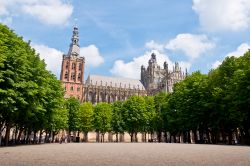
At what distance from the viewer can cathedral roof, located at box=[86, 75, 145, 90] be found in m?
172

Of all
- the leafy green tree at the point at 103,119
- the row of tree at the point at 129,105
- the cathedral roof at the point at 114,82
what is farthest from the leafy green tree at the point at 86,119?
the cathedral roof at the point at 114,82

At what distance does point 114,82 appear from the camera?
17875cm

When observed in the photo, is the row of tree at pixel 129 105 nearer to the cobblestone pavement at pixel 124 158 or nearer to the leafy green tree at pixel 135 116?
the leafy green tree at pixel 135 116

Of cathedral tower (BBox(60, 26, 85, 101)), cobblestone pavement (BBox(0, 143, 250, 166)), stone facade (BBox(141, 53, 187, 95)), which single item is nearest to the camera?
cobblestone pavement (BBox(0, 143, 250, 166))

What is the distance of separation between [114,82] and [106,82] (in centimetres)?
602

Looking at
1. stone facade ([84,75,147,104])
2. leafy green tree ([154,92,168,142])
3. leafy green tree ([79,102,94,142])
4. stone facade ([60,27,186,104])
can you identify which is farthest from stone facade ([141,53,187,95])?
leafy green tree ([79,102,94,142])

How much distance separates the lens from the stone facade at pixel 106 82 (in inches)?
6004

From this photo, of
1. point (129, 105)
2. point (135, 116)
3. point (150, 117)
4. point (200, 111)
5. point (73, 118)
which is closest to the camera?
point (200, 111)

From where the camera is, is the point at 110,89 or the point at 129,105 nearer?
the point at 129,105

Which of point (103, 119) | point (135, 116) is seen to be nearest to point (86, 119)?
point (103, 119)

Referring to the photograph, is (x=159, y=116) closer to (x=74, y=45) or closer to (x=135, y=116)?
(x=135, y=116)

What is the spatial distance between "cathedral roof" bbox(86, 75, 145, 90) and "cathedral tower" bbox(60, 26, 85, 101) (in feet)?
47.8

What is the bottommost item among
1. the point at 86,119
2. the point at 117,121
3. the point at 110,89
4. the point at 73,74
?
the point at 117,121

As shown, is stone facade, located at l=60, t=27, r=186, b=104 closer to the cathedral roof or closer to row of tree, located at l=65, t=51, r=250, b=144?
the cathedral roof
